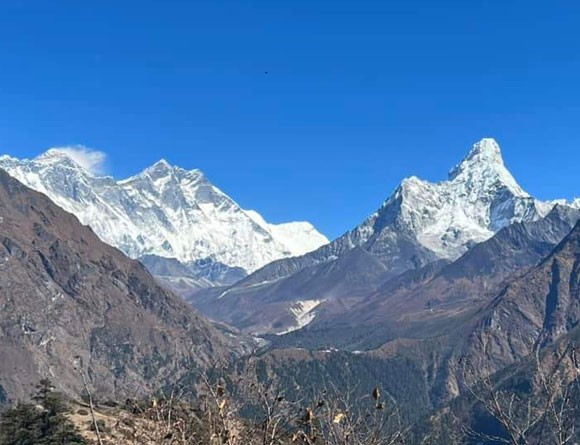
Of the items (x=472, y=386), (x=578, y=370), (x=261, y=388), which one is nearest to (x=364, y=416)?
(x=261, y=388)

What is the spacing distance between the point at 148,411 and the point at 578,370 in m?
13.8

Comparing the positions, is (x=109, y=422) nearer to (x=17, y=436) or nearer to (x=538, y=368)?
(x=17, y=436)

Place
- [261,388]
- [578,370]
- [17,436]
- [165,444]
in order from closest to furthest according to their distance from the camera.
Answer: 1. [165,444]
2. [261,388]
3. [578,370]
4. [17,436]

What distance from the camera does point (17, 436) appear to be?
2842 inches

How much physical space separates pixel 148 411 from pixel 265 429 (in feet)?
16.1

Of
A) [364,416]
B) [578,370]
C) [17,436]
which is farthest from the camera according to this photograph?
[17,436]

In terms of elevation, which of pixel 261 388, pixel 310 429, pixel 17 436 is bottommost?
pixel 310 429

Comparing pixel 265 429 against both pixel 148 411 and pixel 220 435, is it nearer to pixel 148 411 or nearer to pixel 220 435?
pixel 220 435

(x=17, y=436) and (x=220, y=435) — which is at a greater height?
(x=17, y=436)

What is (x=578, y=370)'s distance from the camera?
83.6 ft

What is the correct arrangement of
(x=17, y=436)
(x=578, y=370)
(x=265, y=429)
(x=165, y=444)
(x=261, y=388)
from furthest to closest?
(x=17, y=436), (x=578, y=370), (x=261, y=388), (x=165, y=444), (x=265, y=429)

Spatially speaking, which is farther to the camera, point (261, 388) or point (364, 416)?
point (364, 416)

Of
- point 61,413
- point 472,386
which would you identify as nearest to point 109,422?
point 61,413

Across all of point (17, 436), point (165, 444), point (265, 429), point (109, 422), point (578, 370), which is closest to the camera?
point (265, 429)
